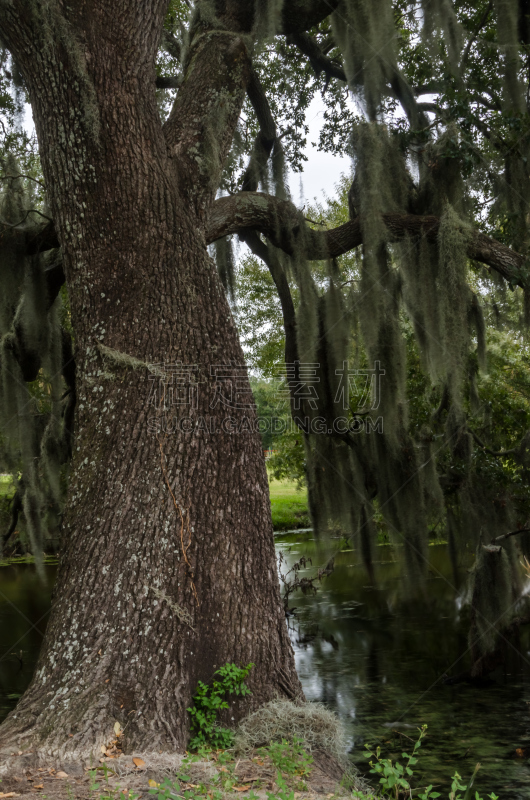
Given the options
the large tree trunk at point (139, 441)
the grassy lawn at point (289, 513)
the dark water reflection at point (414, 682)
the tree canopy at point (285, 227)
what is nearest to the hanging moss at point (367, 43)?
the tree canopy at point (285, 227)

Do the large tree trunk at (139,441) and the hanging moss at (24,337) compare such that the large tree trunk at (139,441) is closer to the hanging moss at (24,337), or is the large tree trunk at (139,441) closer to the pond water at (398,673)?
the hanging moss at (24,337)

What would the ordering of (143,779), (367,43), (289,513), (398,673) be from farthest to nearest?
1. (289,513)
2. (398,673)
3. (367,43)
4. (143,779)

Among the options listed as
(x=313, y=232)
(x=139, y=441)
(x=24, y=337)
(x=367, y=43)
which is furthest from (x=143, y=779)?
(x=367, y=43)

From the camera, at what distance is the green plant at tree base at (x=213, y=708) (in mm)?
2480

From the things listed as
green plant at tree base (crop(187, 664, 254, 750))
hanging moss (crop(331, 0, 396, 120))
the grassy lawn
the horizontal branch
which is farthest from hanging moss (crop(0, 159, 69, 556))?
the grassy lawn

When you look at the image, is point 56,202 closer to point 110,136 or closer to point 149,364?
point 110,136

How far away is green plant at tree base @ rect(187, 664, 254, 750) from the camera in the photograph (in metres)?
2.48

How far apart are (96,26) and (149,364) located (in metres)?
1.78

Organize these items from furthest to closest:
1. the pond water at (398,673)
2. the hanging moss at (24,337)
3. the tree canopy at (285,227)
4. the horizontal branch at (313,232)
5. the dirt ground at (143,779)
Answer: the hanging moss at (24,337)
the pond water at (398,673)
the horizontal branch at (313,232)
the tree canopy at (285,227)
the dirt ground at (143,779)

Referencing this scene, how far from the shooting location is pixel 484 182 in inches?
185

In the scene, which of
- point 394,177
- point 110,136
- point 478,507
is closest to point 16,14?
point 110,136

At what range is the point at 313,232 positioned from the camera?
431cm

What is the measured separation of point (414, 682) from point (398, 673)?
0.28m

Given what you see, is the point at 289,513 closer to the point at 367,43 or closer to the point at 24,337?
the point at 24,337
